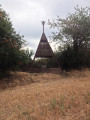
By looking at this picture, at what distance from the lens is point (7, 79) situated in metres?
11.7

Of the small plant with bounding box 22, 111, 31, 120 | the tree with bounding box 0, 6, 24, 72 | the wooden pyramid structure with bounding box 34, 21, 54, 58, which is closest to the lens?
the small plant with bounding box 22, 111, 31, 120

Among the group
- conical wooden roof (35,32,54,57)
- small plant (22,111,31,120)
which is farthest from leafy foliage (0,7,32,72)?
small plant (22,111,31,120)

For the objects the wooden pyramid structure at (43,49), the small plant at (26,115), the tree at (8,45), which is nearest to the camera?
the small plant at (26,115)

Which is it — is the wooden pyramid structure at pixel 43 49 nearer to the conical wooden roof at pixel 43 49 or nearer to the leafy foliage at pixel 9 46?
the conical wooden roof at pixel 43 49

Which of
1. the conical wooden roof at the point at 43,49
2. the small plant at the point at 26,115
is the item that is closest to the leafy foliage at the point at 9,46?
the conical wooden roof at the point at 43,49

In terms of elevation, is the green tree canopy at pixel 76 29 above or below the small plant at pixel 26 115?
above

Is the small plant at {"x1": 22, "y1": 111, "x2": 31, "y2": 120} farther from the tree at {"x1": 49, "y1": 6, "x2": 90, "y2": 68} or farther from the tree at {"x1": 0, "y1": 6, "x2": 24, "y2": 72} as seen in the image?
the tree at {"x1": 49, "y1": 6, "x2": 90, "y2": 68}

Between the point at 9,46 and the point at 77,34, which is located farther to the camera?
the point at 77,34

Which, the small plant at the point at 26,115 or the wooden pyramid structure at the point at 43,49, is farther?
the wooden pyramid structure at the point at 43,49

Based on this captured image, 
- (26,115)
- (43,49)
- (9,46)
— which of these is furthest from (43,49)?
(26,115)

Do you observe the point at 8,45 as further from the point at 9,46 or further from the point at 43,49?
the point at 43,49

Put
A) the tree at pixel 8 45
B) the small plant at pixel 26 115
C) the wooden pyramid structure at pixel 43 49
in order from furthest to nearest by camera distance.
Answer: the wooden pyramid structure at pixel 43 49 < the tree at pixel 8 45 < the small plant at pixel 26 115

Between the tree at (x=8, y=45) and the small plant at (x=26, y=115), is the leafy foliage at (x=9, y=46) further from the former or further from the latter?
the small plant at (x=26, y=115)

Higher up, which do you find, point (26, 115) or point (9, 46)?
point (9, 46)
